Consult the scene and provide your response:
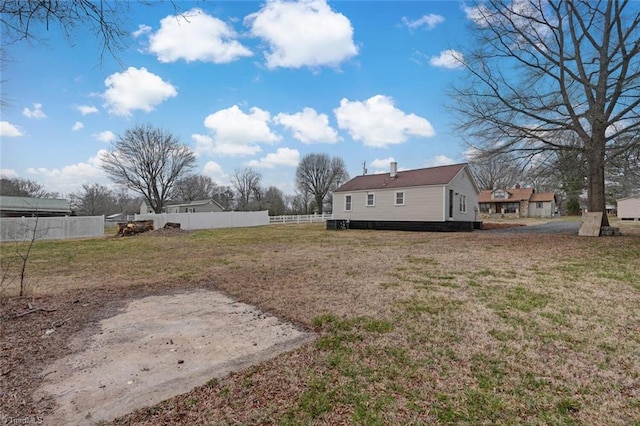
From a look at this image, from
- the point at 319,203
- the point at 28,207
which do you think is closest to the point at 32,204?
the point at 28,207

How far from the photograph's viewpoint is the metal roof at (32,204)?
26.2 metres

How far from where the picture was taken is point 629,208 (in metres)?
31.5

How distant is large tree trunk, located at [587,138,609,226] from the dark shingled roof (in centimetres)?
640

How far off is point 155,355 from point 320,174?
45.4 metres

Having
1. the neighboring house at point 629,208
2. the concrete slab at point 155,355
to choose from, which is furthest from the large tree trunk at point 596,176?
the neighboring house at point 629,208

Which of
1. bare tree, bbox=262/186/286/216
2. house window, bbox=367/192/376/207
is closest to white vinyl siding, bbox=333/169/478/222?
house window, bbox=367/192/376/207

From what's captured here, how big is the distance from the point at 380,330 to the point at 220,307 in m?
2.27

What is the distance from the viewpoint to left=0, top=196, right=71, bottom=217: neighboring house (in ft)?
86.3

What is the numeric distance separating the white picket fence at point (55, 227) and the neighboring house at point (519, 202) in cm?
4103

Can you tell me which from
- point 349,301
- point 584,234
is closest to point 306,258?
point 349,301

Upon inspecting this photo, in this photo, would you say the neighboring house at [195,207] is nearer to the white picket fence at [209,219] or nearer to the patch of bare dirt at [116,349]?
the white picket fence at [209,219]

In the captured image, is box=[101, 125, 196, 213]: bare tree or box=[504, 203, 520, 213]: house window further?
box=[504, 203, 520, 213]: house window

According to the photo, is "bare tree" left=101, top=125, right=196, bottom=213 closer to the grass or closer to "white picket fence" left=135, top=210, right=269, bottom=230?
"white picket fence" left=135, top=210, right=269, bottom=230

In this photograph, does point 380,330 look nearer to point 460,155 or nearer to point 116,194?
point 460,155
